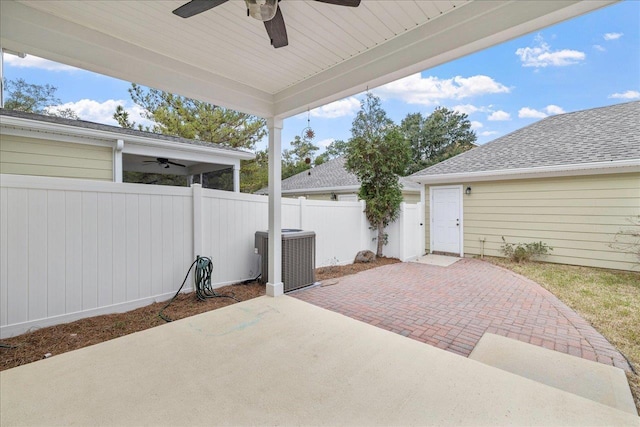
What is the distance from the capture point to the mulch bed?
2.67 metres

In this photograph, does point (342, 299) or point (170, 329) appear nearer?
point (170, 329)

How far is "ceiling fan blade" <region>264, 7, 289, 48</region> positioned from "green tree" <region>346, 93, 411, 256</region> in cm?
518

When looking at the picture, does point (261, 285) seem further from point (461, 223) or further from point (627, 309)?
point (461, 223)

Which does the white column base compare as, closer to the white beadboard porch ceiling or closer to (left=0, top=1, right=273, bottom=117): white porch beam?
(left=0, top=1, right=273, bottom=117): white porch beam

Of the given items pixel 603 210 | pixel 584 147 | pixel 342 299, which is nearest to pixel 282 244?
pixel 342 299

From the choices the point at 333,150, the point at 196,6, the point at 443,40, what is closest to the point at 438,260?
the point at 443,40

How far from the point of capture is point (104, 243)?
349cm

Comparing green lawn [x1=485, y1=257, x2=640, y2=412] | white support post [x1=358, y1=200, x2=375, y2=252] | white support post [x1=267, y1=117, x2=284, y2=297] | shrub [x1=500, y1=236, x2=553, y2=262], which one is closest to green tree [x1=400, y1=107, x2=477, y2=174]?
shrub [x1=500, y1=236, x2=553, y2=262]

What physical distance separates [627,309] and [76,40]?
24.4 feet

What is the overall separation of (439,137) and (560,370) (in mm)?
22752

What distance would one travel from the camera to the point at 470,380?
2.24 meters

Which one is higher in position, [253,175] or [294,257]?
[253,175]

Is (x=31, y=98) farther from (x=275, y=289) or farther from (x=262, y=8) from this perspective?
(x=262, y=8)

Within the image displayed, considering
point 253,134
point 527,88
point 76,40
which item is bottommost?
point 76,40
